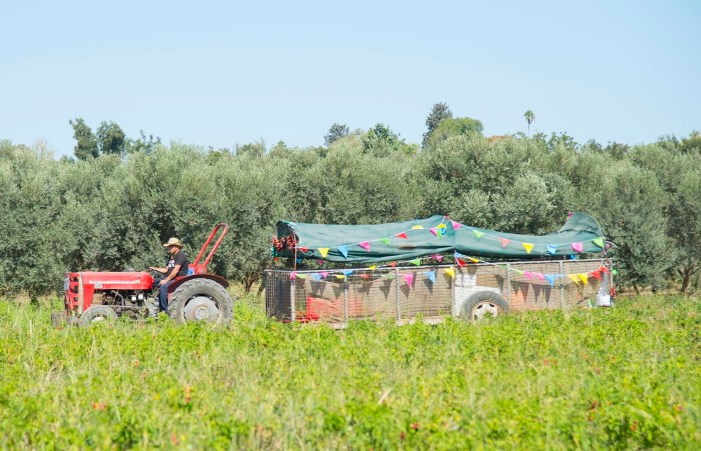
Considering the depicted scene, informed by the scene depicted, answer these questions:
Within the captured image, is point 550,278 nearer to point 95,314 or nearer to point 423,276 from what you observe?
point 423,276

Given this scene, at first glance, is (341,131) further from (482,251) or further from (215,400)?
(215,400)

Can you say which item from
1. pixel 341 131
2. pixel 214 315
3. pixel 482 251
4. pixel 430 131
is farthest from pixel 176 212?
pixel 341 131

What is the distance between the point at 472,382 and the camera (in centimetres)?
838

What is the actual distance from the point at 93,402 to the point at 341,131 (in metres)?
114

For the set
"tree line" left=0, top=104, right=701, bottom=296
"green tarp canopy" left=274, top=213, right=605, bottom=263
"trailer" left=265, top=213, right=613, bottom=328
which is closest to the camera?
"trailer" left=265, top=213, right=613, bottom=328

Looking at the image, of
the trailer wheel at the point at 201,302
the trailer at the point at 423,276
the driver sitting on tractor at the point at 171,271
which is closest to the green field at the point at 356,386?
the trailer at the point at 423,276

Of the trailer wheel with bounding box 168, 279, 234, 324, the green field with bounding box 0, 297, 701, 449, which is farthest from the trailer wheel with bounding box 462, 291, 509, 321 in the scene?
the trailer wheel with bounding box 168, 279, 234, 324

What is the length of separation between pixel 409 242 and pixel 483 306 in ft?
5.73

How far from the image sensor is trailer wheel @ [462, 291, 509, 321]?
14.8 meters

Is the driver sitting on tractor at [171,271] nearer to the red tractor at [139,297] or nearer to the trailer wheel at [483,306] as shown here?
the red tractor at [139,297]

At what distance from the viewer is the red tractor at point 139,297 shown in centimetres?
1455

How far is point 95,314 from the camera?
47.7 ft

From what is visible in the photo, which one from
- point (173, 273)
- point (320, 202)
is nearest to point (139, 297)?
point (173, 273)

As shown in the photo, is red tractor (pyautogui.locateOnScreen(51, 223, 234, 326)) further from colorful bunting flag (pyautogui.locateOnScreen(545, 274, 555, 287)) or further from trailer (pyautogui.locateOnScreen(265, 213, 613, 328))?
colorful bunting flag (pyautogui.locateOnScreen(545, 274, 555, 287))
